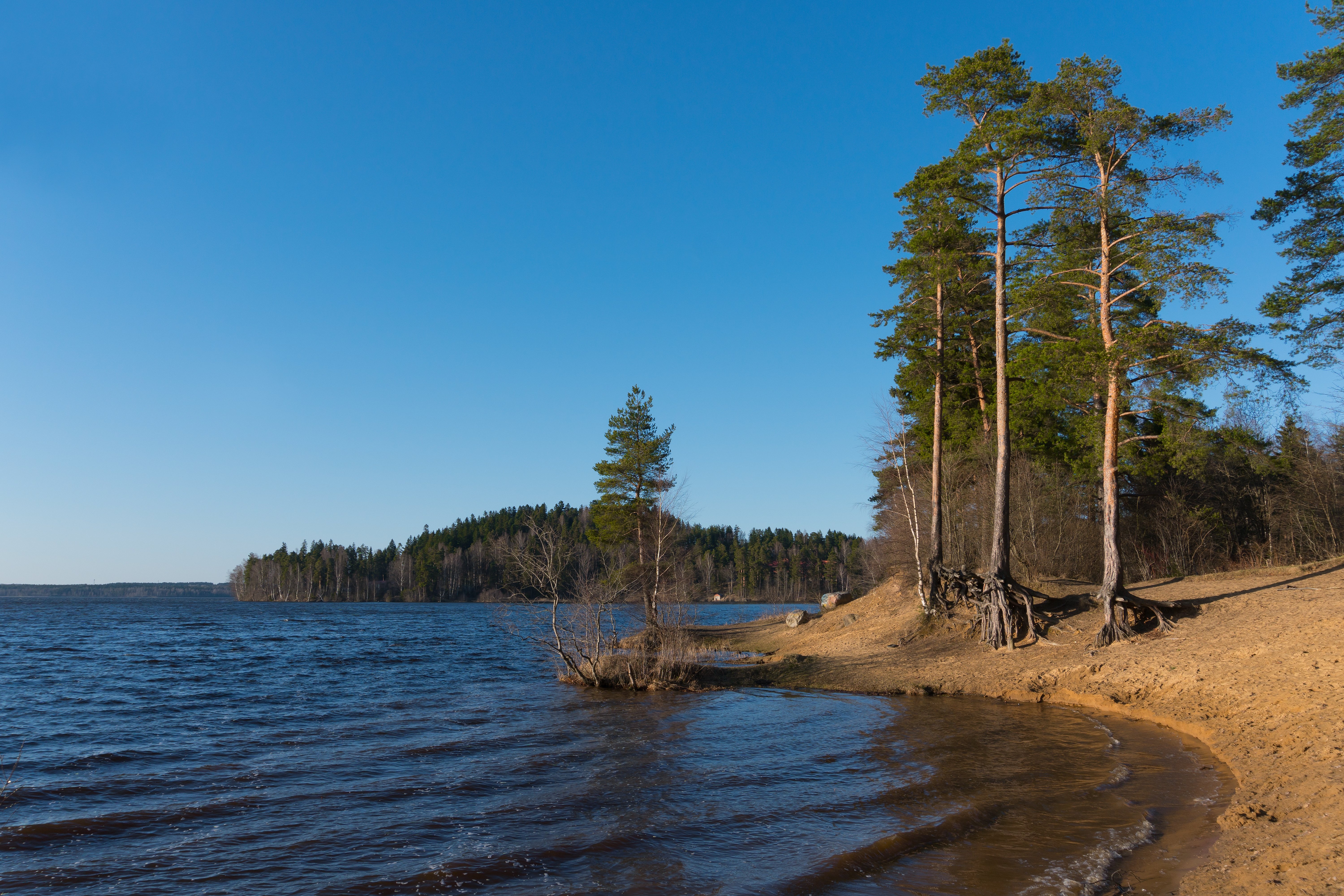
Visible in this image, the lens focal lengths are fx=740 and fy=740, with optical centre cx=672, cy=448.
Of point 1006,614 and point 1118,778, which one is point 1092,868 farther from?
point 1006,614

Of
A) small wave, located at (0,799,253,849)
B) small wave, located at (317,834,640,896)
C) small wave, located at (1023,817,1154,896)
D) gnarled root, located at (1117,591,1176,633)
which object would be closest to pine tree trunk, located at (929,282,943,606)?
gnarled root, located at (1117,591,1176,633)

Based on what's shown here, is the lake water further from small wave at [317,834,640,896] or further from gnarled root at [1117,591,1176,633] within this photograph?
gnarled root at [1117,591,1176,633]

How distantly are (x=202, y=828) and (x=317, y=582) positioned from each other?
15247 centimetres

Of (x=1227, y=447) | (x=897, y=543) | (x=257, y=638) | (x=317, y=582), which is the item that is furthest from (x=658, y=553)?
(x=317, y=582)

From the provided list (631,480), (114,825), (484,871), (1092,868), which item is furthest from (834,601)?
(114,825)

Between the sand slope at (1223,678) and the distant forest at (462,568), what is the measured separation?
4297 inches

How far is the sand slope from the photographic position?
7.04 m

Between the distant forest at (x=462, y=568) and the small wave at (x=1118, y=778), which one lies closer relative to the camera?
the small wave at (x=1118, y=778)

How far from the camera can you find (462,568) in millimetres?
140500

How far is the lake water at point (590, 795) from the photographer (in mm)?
7793

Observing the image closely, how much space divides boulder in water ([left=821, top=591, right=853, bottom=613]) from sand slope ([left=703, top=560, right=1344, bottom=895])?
6904 millimetres

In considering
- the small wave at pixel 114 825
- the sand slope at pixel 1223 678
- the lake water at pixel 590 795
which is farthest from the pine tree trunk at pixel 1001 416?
the small wave at pixel 114 825

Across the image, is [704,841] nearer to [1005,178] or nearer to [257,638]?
[1005,178]

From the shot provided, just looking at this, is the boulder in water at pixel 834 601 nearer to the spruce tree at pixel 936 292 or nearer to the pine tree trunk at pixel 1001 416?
the spruce tree at pixel 936 292
